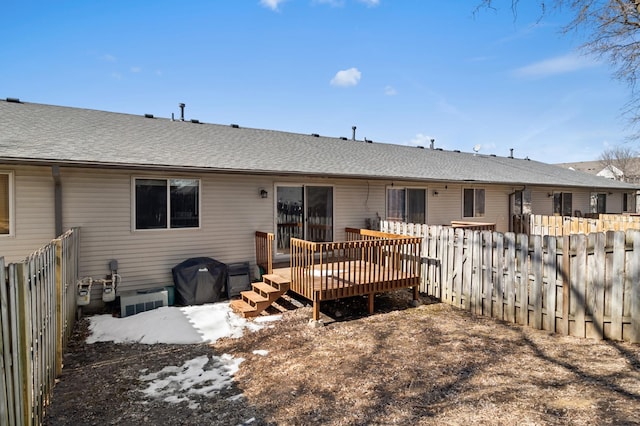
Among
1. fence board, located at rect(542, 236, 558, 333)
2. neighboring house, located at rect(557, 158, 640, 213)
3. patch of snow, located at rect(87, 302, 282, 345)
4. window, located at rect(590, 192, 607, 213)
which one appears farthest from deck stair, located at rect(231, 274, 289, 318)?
neighboring house, located at rect(557, 158, 640, 213)

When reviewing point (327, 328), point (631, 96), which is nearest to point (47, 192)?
point (327, 328)

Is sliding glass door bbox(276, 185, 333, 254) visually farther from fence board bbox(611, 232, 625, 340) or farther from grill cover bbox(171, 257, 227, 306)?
fence board bbox(611, 232, 625, 340)

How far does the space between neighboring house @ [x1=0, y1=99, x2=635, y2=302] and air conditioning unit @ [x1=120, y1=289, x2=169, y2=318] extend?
0.52m

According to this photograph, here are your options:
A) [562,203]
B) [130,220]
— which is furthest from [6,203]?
[562,203]

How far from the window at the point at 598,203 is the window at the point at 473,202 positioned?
8.46 metres

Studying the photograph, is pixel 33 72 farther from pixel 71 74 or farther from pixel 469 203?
pixel 469 203

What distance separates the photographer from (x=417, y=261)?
704 centimetres

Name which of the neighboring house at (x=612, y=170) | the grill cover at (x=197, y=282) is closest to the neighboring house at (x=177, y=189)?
the grill cover at (x=197, y=282)

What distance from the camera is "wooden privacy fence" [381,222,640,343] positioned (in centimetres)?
447

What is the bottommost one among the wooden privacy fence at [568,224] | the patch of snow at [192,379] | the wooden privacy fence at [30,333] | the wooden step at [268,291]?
the patch of snow at [192,379]

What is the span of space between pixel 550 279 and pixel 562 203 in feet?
42.8

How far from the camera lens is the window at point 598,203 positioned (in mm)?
17359

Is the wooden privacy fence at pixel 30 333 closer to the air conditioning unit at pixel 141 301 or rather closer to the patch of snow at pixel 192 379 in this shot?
the patch of snow at pixel 192 379

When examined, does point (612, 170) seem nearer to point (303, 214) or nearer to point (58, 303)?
point (303, 214)
